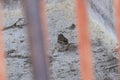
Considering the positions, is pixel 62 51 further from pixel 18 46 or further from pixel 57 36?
pixel 18 46

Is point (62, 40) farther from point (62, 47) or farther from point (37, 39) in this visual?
point (37, 39)

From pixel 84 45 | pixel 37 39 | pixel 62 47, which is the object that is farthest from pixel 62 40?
pixel 37 39

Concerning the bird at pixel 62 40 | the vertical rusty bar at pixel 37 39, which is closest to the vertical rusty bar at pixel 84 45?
the vertical rusty bar at pixel 37 39

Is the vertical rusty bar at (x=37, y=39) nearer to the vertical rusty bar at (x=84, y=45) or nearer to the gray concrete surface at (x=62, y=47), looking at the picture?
the vertical rusty bar at (x=84, y=45)

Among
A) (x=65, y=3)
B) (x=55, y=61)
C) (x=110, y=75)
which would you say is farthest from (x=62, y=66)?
(x=65, y=3)

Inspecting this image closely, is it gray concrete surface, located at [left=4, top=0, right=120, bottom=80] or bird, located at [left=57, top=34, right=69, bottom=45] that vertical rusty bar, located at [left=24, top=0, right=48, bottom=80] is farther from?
bird, located at [left=57, top=34, right=69, bottom=45]

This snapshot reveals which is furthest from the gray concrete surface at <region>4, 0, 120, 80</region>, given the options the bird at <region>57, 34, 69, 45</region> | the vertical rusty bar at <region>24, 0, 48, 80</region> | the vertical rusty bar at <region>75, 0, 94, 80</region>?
the vertical rusty bar at <region>24, 0, 48, 80</region>

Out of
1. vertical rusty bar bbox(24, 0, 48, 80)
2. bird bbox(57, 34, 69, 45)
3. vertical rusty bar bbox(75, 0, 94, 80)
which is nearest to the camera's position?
vertical rusty bar bbox(24, 0, 48, 80)
